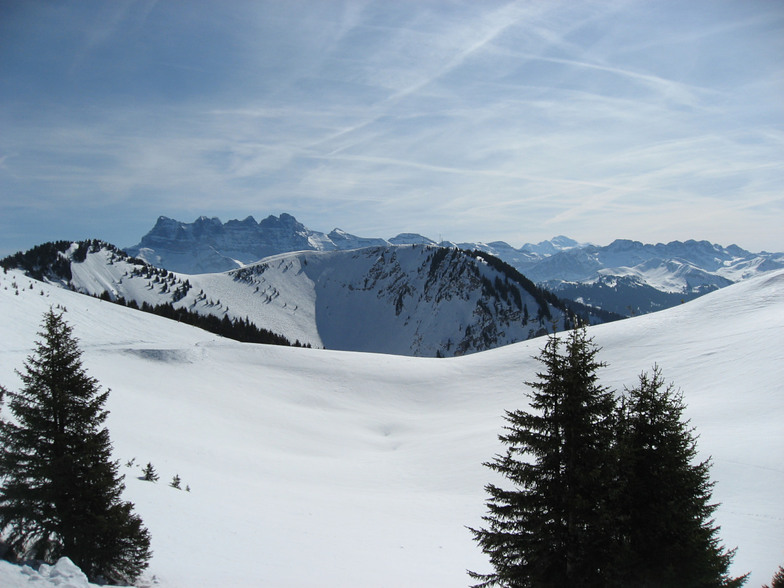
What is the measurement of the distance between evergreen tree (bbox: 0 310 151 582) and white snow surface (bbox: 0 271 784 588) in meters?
1.49

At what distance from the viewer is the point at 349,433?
34.2m

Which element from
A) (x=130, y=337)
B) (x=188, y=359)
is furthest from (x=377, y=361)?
(x=130, y=337)

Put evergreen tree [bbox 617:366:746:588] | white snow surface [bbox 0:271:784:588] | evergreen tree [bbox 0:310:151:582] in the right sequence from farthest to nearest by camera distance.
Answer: white snow surface [bbox 0:271:784:588], evergreen tree [bbox 0:310:151:582], evergreen tree [bbox 617:366:746:588]

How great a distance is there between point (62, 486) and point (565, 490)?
1109 centimetres

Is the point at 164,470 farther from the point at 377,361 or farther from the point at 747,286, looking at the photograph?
the point at 747,286

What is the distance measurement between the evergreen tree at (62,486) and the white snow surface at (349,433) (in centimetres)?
149

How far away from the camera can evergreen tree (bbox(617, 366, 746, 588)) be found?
8.65 m

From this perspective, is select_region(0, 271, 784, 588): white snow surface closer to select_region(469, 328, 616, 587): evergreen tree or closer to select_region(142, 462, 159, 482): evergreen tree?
select_region(142, 462, 159, 482): evergreen tree

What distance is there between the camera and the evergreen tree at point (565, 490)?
8531 millimetres

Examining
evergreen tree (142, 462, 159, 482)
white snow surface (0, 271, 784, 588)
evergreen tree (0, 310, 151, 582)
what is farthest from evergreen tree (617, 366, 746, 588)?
evergreen tree (142, 462, 159, 482)

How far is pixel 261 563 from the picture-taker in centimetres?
1237

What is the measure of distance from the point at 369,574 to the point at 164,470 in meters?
11.8

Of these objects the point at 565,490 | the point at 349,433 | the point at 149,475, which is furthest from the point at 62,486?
the point at 349,433

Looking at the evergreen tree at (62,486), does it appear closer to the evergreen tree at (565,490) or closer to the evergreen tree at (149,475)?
the evergreen tree at (149,475)
